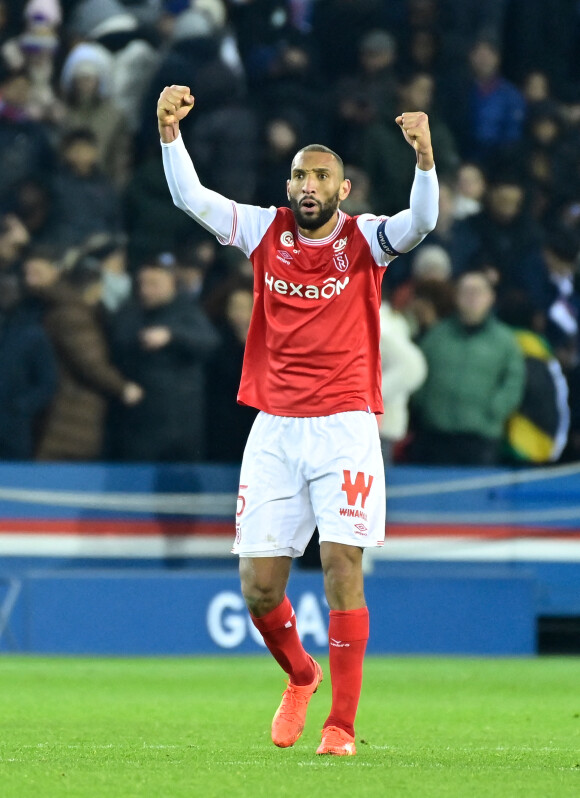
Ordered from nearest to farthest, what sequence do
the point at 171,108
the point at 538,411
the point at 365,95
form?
the point at 171,108, the point at 538,411, the point at 365,95

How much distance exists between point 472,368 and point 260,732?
5.77m

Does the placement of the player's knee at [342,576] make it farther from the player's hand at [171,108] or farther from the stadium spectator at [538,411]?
the stadium spectator at [538,411]

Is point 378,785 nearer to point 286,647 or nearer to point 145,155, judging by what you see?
point 286,647

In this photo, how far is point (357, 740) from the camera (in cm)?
601

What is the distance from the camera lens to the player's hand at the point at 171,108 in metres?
5.64

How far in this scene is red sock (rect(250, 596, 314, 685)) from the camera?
5.80 meters

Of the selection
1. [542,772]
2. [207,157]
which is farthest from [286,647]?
[207,157]

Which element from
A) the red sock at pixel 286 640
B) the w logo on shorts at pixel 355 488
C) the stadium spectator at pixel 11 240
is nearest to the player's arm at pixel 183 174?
the w logo on shorts at pixel 355 488

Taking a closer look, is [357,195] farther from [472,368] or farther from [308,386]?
[308,386]

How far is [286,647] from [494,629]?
591cm

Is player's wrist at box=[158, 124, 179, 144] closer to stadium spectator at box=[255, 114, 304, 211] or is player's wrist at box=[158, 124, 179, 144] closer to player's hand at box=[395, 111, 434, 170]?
player's hand at box=[395, 111, 434, 170]

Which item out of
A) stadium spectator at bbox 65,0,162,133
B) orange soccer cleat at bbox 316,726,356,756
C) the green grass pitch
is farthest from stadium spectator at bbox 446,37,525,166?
orange soccer cleat at bbox 316,726,356,756

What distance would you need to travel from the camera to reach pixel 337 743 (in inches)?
211

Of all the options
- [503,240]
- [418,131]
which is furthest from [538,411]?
[418,131]
